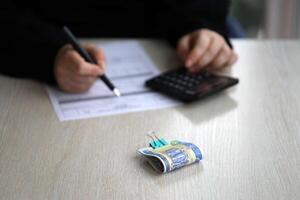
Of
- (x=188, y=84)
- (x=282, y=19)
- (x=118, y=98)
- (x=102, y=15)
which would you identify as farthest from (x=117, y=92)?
(x=282, y=19)

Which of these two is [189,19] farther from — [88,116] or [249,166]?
[249,166]

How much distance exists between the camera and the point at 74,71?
99 cm

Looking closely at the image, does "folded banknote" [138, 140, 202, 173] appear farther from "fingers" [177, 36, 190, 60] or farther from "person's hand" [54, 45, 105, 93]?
"fingers" [177, 36, 190, 60]

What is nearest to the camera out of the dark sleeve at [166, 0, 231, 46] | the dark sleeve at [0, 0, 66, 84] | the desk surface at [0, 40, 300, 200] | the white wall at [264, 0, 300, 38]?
the desk surface at [0, 40, 300, 200]

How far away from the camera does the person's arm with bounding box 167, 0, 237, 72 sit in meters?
1.08

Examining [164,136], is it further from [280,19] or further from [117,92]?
[280,19]

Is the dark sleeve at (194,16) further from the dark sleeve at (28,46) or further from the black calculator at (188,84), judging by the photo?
the dark sleeve at (28,46)

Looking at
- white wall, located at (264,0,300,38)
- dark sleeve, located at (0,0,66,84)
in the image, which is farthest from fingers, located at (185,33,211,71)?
white wall, located at (264,0,300,38)

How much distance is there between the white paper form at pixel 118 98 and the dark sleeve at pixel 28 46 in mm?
52

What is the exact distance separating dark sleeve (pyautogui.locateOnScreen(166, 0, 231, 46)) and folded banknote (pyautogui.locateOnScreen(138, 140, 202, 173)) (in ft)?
1.43

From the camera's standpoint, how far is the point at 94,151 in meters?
0.81

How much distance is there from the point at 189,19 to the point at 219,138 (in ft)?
1.38

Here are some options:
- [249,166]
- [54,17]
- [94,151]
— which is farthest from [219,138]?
[54,17]

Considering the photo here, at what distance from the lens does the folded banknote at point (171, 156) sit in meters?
0.75
